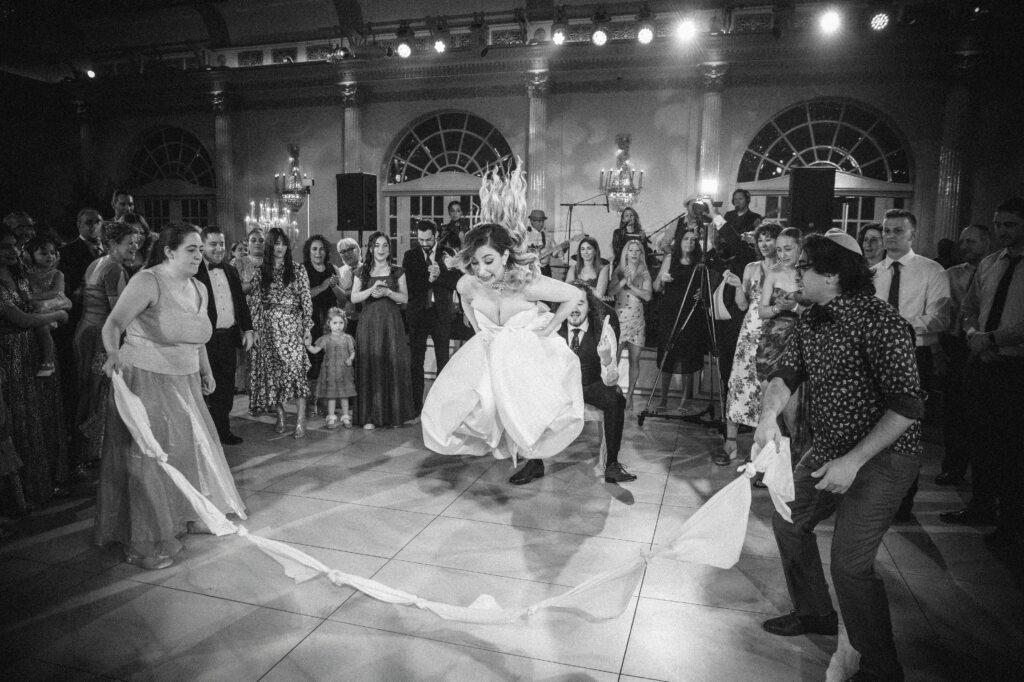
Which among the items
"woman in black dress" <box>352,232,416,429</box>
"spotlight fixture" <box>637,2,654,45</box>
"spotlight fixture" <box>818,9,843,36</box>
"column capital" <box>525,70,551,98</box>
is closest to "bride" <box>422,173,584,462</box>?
"woman in black dress" <box>352,232,416,429</box>

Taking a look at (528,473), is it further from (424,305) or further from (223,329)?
(223,329)

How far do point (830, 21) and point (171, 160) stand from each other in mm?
13810

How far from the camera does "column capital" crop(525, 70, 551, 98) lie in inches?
466

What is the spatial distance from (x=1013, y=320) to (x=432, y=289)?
4794mm

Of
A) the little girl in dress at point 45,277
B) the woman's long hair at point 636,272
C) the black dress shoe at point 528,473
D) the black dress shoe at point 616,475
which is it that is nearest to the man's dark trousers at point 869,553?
the black dress shoe at point 616,475

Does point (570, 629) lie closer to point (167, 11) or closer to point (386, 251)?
point (386, 251)

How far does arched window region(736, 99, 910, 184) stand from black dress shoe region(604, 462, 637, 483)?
341 inches

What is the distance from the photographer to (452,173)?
13.0 meters

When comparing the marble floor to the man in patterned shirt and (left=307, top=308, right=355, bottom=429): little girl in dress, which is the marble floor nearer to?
the man in patterned shirt

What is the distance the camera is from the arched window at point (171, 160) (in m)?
14.6

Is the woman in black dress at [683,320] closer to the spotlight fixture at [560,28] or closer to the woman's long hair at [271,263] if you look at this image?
the woman's long hair at [271,263]

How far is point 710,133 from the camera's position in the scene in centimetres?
1124

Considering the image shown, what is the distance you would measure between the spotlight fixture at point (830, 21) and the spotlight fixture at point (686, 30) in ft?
6.39

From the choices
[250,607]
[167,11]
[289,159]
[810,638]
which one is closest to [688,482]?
[810,638]
